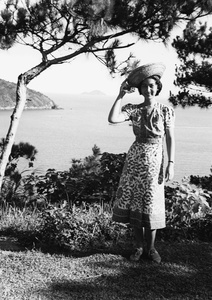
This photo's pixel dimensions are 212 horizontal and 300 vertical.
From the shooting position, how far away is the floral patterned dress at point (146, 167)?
11.7 feet

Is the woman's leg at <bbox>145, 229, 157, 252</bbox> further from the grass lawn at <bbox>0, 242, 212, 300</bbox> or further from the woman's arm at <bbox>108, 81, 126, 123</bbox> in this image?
the woman's arm at <bbox>108, 81, 126, 123</bbox>

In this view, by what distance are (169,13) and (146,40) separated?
0.43m

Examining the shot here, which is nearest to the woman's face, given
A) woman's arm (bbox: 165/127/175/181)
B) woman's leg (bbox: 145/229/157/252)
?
woman's arm (bbox: 165/127/175/181)

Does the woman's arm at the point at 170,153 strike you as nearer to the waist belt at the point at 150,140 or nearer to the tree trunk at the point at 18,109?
the waist belt at the point at 150,140

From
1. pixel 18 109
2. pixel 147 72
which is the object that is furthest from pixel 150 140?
pixel 18 109

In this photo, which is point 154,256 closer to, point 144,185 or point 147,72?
point 144,185

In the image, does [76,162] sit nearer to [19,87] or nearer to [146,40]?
[19,87]

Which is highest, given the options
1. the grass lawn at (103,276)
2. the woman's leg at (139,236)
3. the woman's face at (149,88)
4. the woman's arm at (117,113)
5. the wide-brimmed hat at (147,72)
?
the wide-brimmed hat at (147,72)

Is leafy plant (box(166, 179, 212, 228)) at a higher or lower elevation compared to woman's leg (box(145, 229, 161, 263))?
higher

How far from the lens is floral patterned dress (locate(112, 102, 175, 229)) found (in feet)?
11.7

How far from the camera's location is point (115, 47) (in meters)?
5.35

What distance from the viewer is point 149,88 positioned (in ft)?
11.8

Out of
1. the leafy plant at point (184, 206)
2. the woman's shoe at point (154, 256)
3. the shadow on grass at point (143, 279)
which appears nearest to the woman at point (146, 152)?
the woman's shoe at point (154, 256)

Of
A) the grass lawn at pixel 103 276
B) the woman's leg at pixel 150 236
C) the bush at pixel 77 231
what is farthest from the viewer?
the bush at pixel 77 231
